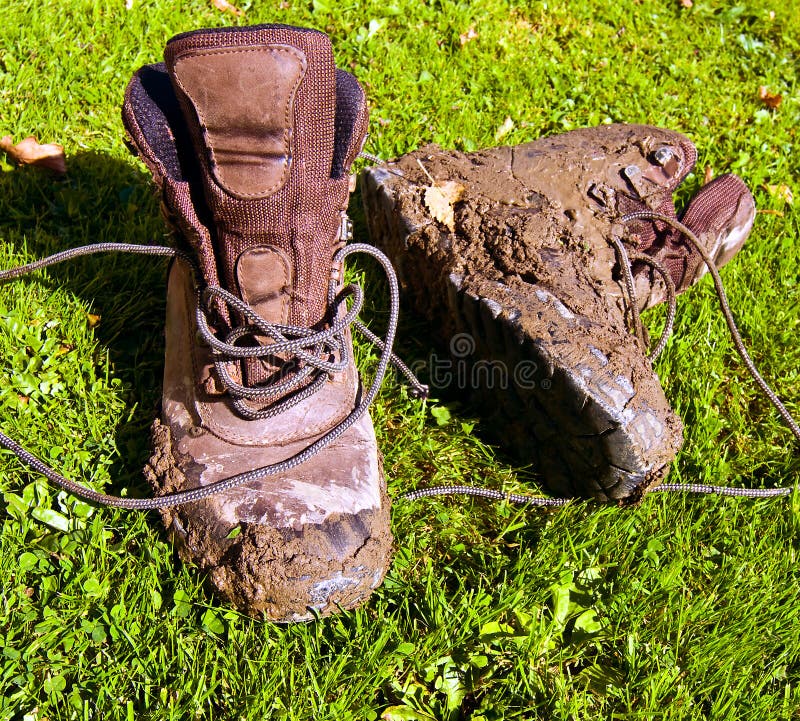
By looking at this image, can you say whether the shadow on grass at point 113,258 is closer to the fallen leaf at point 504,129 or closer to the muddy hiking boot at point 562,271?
the muddy hiking boot at point 562,271

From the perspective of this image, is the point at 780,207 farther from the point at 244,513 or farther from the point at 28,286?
the point at 28,286

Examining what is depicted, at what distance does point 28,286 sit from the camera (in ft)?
7.80

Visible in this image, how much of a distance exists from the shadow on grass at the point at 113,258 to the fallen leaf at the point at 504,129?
1476 millimetres

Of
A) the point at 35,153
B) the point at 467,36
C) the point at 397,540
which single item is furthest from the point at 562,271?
the point at 467,36

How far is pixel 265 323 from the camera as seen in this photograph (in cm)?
178

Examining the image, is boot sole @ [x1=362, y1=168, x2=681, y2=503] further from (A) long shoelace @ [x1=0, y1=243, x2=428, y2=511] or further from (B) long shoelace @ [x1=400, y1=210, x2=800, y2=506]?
(A) long shoelace @ [x1=0, y1=243, x2=428, y2=511]

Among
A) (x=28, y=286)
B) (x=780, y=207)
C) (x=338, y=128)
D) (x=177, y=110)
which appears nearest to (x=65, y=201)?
(x=28, y=286)

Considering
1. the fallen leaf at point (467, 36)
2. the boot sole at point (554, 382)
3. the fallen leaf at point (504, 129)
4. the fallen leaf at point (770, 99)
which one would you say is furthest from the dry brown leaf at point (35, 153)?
the fallen leaf at point (770, 99)

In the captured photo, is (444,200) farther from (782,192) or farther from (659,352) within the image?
(782,192)

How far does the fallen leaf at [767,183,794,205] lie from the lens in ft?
11.0

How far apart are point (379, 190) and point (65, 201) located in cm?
114

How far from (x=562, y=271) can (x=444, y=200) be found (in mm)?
455

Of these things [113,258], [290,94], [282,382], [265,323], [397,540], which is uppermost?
[290,94]

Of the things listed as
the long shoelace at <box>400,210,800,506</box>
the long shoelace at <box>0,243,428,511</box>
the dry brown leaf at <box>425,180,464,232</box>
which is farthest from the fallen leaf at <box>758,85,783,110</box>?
the long shoelace at <box>0,243,428,511</box>
